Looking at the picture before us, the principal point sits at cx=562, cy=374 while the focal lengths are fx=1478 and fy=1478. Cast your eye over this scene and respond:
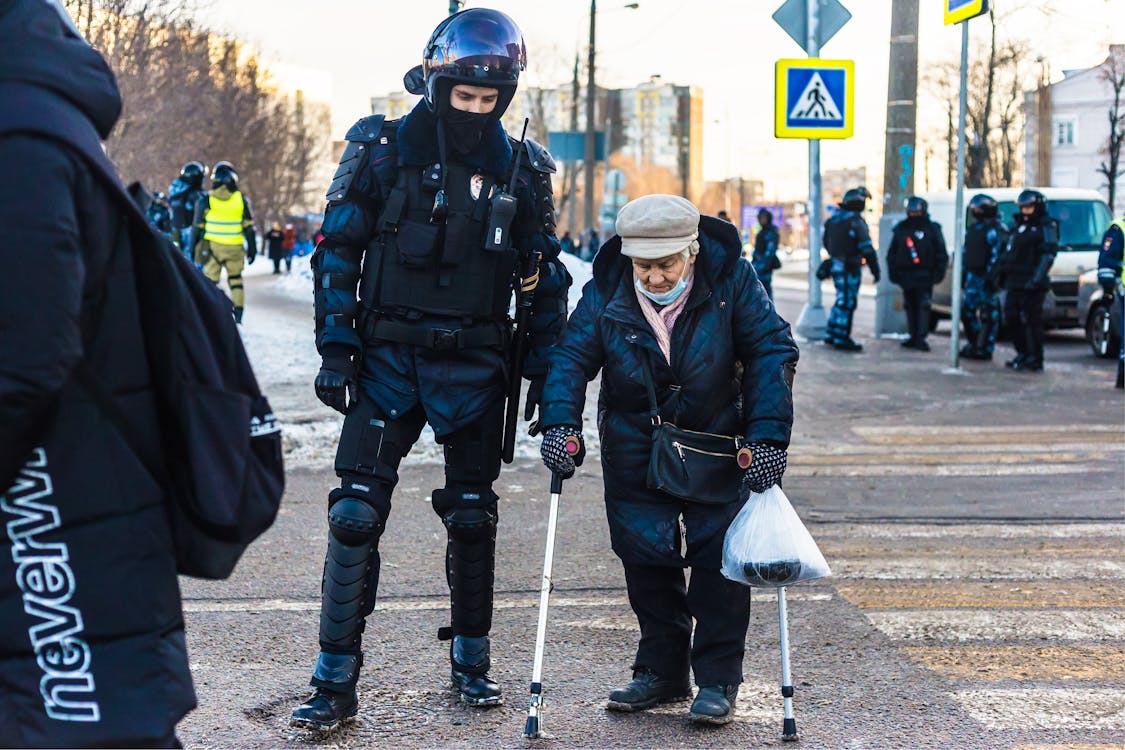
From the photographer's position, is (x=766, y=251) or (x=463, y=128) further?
(x=766, y=251)

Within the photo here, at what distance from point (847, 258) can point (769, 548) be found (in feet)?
42.1

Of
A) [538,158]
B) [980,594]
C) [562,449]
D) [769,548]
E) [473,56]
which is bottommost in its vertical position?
[980,594]

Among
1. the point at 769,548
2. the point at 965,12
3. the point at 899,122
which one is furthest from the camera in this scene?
the point at 899,122

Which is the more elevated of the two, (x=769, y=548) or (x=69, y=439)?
(x=69, y=439)

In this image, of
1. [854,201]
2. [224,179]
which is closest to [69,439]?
[854,201]

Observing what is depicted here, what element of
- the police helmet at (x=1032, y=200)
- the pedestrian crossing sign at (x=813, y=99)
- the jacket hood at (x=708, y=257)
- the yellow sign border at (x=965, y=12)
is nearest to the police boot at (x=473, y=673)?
the jacket hood at (x=708, y=257)

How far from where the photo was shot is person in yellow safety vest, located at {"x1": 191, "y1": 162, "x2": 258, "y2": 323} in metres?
17.2

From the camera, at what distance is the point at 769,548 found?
4211 millimetres

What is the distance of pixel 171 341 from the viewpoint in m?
2.53

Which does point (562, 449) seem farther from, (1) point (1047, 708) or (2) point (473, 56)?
(1) point (1047, 708)

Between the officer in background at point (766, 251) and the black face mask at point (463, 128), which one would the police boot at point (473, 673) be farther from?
the officer in background at point (766, 251)

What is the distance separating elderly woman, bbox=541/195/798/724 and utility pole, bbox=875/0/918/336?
13198mm

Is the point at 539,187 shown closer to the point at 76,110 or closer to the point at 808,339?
the point at 76,110

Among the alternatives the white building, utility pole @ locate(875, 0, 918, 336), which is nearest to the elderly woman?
utility pole @ locate(875, 0, 918, 336)
